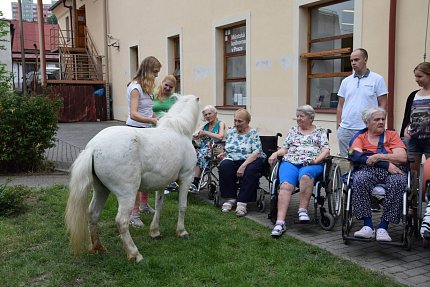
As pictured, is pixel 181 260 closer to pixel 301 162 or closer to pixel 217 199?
pixel 301 162

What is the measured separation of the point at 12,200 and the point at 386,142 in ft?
14.7

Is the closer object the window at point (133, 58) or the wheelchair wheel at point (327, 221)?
the wheelchair wheel at point (327, 221)

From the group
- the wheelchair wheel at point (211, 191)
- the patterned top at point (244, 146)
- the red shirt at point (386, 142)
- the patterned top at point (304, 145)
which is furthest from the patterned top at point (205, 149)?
the red shirt at point (386, 142)

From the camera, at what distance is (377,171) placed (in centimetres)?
421

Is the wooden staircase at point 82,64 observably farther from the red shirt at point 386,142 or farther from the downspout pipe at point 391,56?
the red shirt at point 386,142

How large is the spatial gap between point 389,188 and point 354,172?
1.38ft

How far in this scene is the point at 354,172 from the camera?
4.31 m

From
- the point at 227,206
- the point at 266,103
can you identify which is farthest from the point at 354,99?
the point at 266,103

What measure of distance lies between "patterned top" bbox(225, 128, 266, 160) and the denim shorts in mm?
1742

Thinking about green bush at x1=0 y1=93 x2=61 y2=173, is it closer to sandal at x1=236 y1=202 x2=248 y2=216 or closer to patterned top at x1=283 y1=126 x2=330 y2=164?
sandal at x1=236 y1=202 x2=248 y2=216

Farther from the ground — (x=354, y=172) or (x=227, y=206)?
(x=354, y=172)

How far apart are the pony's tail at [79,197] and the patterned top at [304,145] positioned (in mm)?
2318

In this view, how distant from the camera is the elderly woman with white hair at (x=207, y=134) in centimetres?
611

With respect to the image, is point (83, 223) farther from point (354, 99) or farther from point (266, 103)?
point (266, 103)
